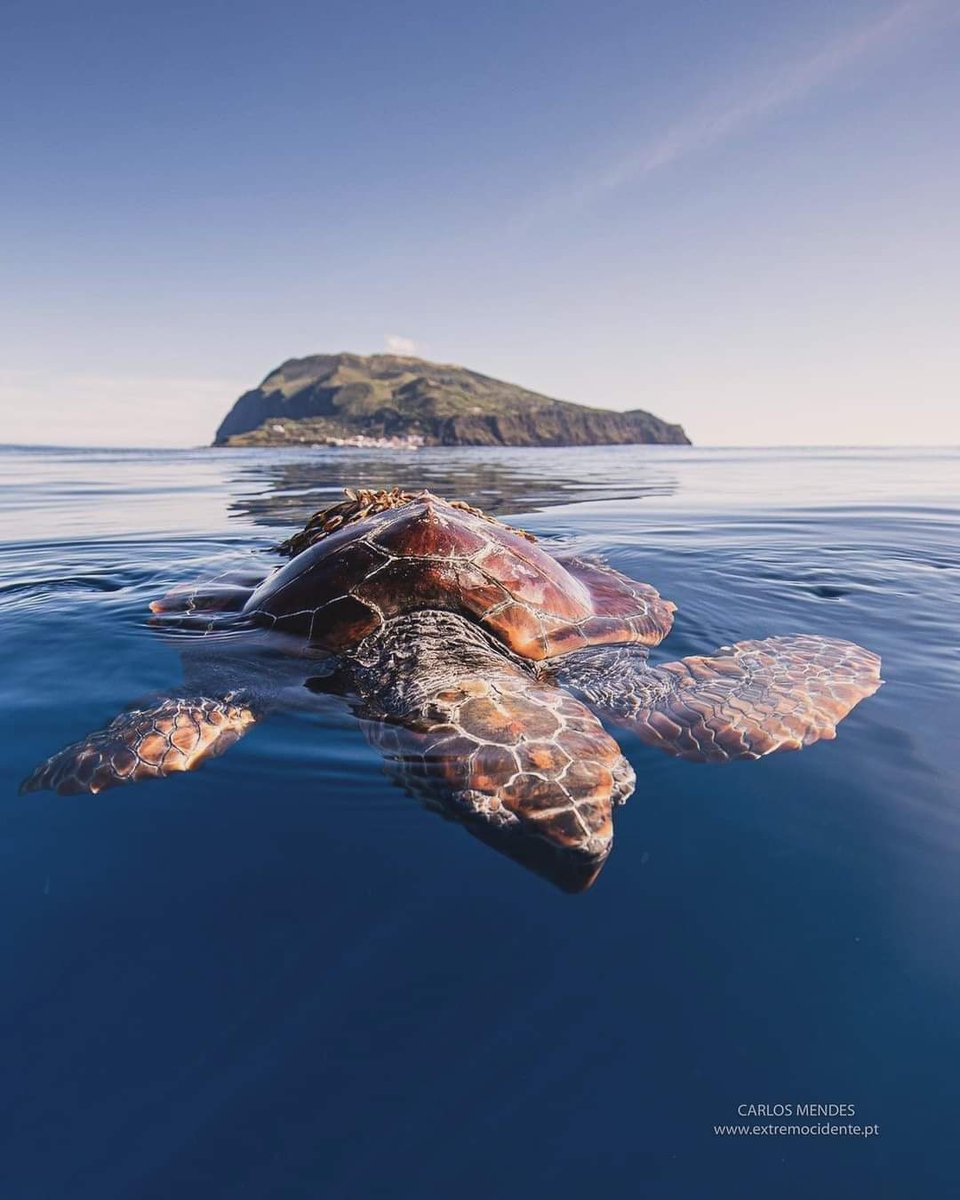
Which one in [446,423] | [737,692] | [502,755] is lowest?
[737,692]

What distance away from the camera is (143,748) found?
11.3 feet

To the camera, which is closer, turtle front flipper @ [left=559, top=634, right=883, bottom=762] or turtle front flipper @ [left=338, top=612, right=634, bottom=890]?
turtle front flipper @ [left=338, top=612, right=634, bottom=890]

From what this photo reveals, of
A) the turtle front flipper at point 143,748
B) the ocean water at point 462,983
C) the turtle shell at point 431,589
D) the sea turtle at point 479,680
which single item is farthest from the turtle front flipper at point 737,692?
the turtle front flipper at point 143,748

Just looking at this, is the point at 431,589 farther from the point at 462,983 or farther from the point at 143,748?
the point at 462,983

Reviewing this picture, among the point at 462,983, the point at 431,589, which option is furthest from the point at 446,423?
the point at 462,983

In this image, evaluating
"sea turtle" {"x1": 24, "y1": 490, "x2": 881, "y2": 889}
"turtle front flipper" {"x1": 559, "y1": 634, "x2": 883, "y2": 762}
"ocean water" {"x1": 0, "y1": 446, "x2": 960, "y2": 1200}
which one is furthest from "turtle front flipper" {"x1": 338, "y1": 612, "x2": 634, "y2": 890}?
"turtle front flipper" {"x1": 559, "y1": 634, "x2": 883, "y2": 762}

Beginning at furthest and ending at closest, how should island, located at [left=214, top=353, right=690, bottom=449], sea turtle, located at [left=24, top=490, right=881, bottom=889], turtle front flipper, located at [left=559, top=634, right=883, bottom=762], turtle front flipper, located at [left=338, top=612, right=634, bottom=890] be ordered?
island, located at [left=214, top=353, right=690, bottom=449]
turtle front flipper, located at [left=559, top=634, right=883, bottom=762]
sea turtle, located at [left=24, top=490, right=881, bottom=889]
turtle front flipper, located at [left=338, top=612, right=634, bottom=890]

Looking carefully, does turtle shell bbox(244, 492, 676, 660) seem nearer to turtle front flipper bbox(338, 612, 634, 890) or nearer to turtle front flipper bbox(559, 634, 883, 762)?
turtle front flipper bbox(559, 634, 883, 762)

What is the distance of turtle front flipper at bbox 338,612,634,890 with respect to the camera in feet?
8.71

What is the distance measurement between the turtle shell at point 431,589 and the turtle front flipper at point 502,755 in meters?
0.59

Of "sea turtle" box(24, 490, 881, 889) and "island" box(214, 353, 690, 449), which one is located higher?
"island" box(214, 353, 690, 449)

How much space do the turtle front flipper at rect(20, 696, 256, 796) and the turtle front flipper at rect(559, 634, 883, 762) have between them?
2.40 metres

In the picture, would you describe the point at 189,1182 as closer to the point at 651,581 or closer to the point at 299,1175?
the point at 299,1175

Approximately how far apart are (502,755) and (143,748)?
2.00 meters
